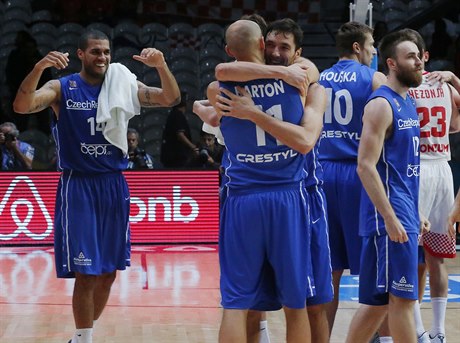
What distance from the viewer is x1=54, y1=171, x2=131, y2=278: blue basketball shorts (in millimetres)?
6555

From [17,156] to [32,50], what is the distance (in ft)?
9.39

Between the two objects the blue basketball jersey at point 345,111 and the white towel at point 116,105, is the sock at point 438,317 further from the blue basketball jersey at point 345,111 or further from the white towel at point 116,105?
the white towel at point 116,105

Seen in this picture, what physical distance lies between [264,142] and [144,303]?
414 centimetres

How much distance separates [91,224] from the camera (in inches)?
260

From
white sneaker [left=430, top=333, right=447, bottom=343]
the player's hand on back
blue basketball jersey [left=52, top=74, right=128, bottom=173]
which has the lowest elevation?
white sneaker [left=430, top=333, right=447, bottom=343]

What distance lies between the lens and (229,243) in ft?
16.0

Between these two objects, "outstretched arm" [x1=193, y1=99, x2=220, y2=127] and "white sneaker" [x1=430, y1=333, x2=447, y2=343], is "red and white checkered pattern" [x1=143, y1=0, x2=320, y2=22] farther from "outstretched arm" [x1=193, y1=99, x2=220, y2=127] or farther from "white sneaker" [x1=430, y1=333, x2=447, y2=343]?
"outstretched arm" [x1=193, y1=99, x2=220, y2=127]

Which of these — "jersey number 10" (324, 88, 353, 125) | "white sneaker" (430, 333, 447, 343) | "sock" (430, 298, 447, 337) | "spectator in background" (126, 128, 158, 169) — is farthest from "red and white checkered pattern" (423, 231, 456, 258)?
"spectator in background" (126, 128, 158, 169)

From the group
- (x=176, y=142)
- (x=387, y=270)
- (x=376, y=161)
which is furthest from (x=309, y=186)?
(x=176, y=142)

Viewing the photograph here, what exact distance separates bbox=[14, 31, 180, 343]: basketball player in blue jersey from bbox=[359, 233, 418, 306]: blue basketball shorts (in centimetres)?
191

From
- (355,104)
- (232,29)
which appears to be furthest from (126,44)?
(232,29)

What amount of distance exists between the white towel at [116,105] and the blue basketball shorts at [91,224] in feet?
0.95

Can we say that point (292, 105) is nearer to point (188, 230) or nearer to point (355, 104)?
point (355, 104)

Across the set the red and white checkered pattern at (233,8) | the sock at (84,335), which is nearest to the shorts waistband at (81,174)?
the sock at (84,335)
